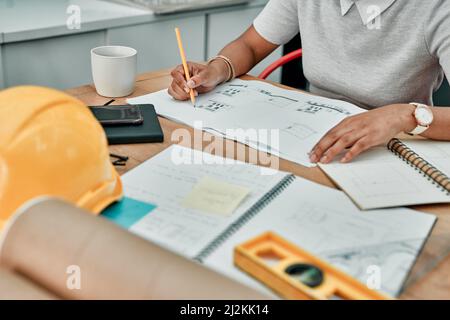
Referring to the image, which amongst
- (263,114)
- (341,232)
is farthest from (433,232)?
(263,114)

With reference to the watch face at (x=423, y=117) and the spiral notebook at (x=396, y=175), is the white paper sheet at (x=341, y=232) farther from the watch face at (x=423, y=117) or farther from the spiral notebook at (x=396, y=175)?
the watch face at (x=423, y=117)

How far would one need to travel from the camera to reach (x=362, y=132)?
1084 mm

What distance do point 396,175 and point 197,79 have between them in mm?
518

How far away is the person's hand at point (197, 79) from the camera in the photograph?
132cm

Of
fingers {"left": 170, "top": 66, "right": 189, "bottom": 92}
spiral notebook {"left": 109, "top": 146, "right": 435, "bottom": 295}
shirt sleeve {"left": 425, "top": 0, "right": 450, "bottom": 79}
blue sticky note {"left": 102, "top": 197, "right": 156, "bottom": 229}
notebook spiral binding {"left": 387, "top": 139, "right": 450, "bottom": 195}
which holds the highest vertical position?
shirt sleeve {"left": 425, "top": 0, "right": 450, "bottom": 79}

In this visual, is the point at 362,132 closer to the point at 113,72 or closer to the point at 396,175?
the point at 396,175

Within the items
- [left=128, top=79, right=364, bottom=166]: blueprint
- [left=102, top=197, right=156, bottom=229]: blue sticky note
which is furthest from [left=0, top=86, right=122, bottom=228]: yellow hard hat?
[left=128, top=79, right=364, bottom=166]: blueprint

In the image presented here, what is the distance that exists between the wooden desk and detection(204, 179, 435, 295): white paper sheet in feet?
0.05

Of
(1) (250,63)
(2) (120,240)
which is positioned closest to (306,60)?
(1) (250,63)

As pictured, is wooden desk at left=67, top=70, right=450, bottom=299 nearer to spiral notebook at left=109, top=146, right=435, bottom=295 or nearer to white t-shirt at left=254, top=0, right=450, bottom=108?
spiral notebook at left=109, top=146, right=435, bottom=295

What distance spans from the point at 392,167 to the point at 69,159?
22.8 inches

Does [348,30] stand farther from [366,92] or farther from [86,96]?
[86,96]

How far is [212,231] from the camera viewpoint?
80cm

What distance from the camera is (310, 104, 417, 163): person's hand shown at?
3.49 ft
